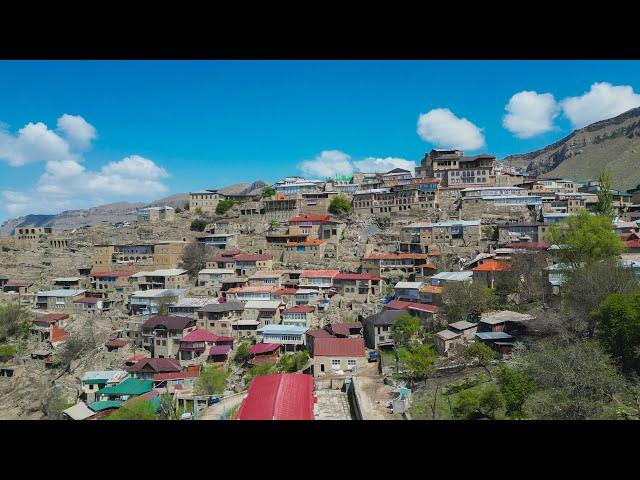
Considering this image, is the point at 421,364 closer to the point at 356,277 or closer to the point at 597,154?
the point at 356,277

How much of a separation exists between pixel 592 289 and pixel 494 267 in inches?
240

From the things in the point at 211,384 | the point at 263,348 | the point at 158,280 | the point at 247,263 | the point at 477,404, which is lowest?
the point at 211,384

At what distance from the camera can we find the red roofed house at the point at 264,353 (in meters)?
15.2

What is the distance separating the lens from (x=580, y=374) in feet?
24.3

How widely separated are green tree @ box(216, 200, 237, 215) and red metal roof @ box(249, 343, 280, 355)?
17.0 metres

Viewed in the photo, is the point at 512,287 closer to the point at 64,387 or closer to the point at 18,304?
the point at 64,387

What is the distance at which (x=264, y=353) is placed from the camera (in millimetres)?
15469

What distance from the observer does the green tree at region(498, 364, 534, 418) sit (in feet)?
26.0

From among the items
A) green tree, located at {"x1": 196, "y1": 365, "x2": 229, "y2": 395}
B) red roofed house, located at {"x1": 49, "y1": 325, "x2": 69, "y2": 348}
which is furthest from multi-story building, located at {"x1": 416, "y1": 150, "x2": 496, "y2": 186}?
red roofed house, located at {"x1": 49, "y1": 325, "x2": 69, "y2": 348}

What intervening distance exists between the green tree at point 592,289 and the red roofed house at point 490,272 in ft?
15.6

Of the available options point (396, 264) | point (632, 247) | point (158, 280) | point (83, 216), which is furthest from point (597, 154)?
point (83, 216)
